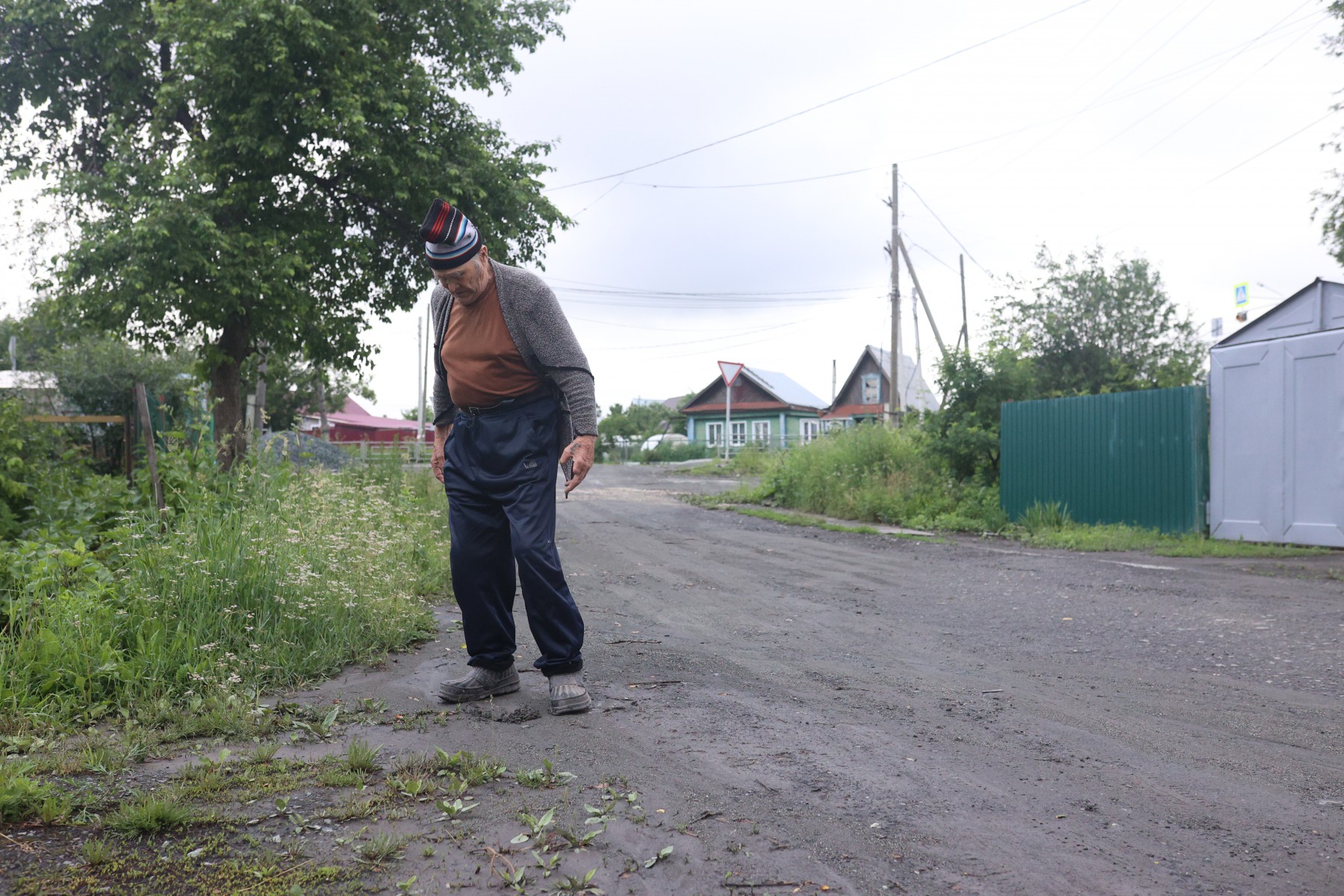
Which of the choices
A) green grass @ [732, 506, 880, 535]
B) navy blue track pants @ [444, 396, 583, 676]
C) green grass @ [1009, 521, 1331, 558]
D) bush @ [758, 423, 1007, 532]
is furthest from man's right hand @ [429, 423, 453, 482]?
bush @ [758, 423, 1007, 532]

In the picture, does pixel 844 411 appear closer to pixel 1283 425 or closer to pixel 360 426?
pixel 360 426

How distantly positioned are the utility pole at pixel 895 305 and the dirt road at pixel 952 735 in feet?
51.3

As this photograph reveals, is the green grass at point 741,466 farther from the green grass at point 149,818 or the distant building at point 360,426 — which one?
the distant building at point 360,426

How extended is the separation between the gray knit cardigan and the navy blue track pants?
0.14 m

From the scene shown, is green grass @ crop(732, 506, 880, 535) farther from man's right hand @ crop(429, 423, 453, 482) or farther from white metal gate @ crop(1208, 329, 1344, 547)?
man's right hand @ crop(429, 423, 453, 482)

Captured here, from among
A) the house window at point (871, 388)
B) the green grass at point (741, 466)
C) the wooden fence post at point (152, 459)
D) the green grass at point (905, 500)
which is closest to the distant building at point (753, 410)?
the house window at point (871, 388)

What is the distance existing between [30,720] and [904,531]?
1057 centimetres

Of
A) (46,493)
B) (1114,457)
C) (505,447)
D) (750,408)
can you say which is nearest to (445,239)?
(505,447)

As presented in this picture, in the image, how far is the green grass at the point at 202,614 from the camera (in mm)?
3227

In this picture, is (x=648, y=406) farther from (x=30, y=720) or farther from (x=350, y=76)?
(x=30, y=720)

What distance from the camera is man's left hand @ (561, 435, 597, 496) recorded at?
3430mm

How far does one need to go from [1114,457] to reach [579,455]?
10.1 metres

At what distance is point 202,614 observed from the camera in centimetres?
375

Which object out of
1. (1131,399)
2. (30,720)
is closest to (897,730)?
(30,720)
